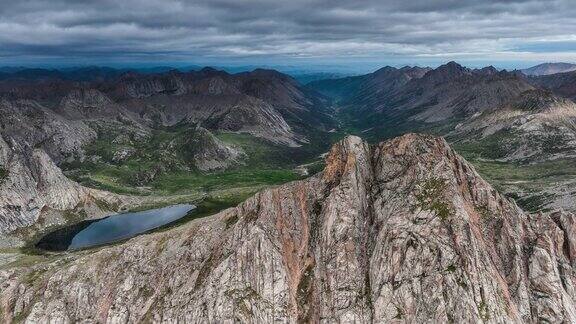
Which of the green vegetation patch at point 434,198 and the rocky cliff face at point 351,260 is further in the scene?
the green vegetation patch at point 434,198

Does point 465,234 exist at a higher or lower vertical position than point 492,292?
higher

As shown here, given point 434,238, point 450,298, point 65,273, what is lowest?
point 65,273

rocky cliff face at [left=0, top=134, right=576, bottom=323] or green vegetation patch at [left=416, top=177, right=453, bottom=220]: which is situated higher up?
green vegetation patch at [left=416, top=177, right=453, bottom=220]

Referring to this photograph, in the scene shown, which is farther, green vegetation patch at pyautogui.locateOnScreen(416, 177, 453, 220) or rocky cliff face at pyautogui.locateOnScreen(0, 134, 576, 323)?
green vegetation patch at pyautogui.locateOnScreen(416, 177, 453, 220)

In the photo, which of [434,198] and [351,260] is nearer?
[434,198]

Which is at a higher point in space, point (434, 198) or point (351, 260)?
point (434, 198)

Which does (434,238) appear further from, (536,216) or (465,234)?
(536,216)

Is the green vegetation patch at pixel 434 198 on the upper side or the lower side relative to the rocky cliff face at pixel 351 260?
upper

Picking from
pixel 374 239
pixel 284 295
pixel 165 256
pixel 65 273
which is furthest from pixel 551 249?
pixel 65 273
